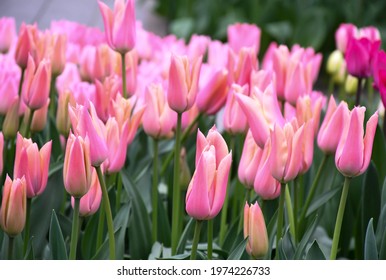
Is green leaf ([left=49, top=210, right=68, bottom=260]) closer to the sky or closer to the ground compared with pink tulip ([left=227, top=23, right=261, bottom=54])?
closer to the ground

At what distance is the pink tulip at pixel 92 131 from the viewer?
1.12m

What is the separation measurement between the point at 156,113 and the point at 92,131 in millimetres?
343

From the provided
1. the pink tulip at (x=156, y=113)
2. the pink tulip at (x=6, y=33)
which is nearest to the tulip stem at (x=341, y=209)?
the pink tulip at (x=156, y=113)

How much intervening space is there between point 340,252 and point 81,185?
0.73 metres

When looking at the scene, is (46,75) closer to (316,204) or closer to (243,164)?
(243,164)

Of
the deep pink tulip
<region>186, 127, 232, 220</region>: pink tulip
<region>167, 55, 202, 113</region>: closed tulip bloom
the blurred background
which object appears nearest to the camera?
<region>186, 127, 232, 220</region>: pink tulip

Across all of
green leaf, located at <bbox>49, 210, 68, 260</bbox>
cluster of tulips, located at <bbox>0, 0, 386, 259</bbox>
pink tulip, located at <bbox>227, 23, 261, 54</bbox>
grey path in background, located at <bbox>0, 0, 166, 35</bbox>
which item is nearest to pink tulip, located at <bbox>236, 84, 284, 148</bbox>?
cluster of tulips, located at <bbox>0, 0, 386, 259</bbox>

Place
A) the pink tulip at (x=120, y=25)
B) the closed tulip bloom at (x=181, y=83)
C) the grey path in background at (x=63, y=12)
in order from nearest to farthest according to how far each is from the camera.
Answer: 1. the closed tulip bloom at (x=181, y=83)
2. the pink tulip at (x=120, y=25)
3. the grey path in background at (x=63, y=12)

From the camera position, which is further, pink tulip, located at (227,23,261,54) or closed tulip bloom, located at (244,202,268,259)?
pink tulip, located at (227,23,261,54)

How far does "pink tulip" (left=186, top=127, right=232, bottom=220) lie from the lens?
1.07m

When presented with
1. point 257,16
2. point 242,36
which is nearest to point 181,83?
point 242,36

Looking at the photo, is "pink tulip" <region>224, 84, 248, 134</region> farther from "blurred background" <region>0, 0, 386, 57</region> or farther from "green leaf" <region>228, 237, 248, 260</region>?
"blurred background" <region>0, 0, 386, 57</region>

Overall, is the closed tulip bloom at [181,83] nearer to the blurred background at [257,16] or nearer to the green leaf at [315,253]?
the green leaf at [315,253]

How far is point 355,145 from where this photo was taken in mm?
1122
